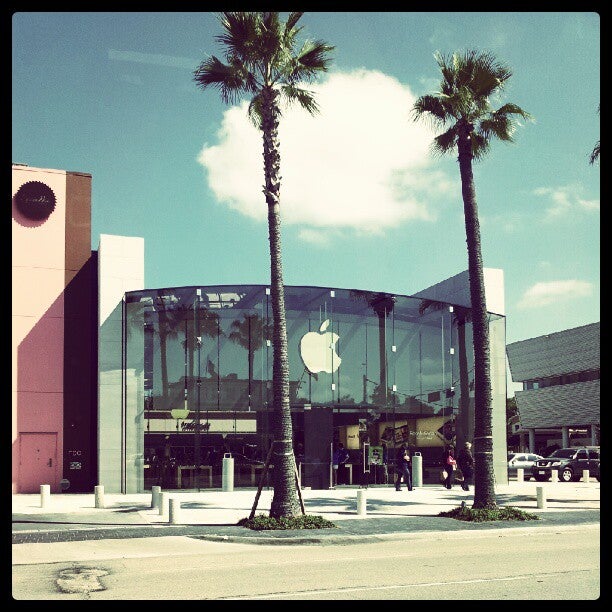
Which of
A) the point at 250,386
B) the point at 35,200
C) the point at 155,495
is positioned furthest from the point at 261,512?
the point at 35,200

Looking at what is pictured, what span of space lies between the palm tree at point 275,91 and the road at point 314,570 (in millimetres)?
3005

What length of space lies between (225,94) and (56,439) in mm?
15550

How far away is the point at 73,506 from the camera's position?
78.9 feet

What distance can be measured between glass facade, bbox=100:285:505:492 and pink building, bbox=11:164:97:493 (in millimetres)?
1390

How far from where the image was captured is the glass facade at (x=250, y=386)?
29.6 meters

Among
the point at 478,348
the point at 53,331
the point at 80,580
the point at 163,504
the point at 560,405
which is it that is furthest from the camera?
the point at 560,405

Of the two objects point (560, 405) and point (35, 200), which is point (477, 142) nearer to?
point (35, 200)

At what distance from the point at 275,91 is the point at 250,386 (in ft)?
43.1

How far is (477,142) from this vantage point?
22031mm

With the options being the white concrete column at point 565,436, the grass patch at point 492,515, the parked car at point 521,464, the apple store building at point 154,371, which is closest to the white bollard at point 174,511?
the grass patch at point 492,515

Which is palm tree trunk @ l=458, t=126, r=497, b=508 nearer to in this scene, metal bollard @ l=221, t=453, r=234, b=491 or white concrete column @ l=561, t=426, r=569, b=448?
metal bollard @ l=221, t=453, r=234, b=491

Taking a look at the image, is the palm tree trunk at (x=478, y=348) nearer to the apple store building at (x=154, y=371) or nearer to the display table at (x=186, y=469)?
the apple store building at (x=154, y=371)
